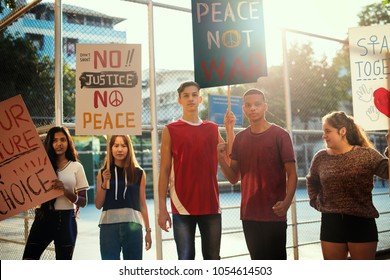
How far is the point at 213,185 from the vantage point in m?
3.59

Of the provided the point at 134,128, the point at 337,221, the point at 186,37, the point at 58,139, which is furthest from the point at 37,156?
the point at 337,221

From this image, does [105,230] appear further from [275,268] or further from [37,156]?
[275,268]

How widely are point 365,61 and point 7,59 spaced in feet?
11.5

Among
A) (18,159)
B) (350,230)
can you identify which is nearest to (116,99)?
(18,159)

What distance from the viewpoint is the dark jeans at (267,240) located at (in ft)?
11.0

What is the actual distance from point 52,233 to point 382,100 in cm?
225

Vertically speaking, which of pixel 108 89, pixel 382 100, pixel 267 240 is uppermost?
pixel 108 89

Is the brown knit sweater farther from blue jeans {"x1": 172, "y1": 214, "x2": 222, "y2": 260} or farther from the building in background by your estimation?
the building in background

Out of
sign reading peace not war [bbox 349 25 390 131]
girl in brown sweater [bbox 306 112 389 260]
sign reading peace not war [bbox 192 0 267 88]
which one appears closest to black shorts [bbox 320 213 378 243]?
girl in brown sweater [bbox 306 112 389 260]

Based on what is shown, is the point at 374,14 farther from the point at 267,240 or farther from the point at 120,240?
the point at 120,240

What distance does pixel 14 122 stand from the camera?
3.83 meters

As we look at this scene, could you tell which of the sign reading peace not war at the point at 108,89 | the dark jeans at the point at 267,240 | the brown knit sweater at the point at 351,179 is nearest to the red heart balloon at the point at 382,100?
the brown knit sweater at the point at 351,179

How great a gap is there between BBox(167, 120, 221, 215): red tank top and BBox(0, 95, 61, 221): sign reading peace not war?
874 mm

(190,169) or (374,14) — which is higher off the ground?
(374,14)
